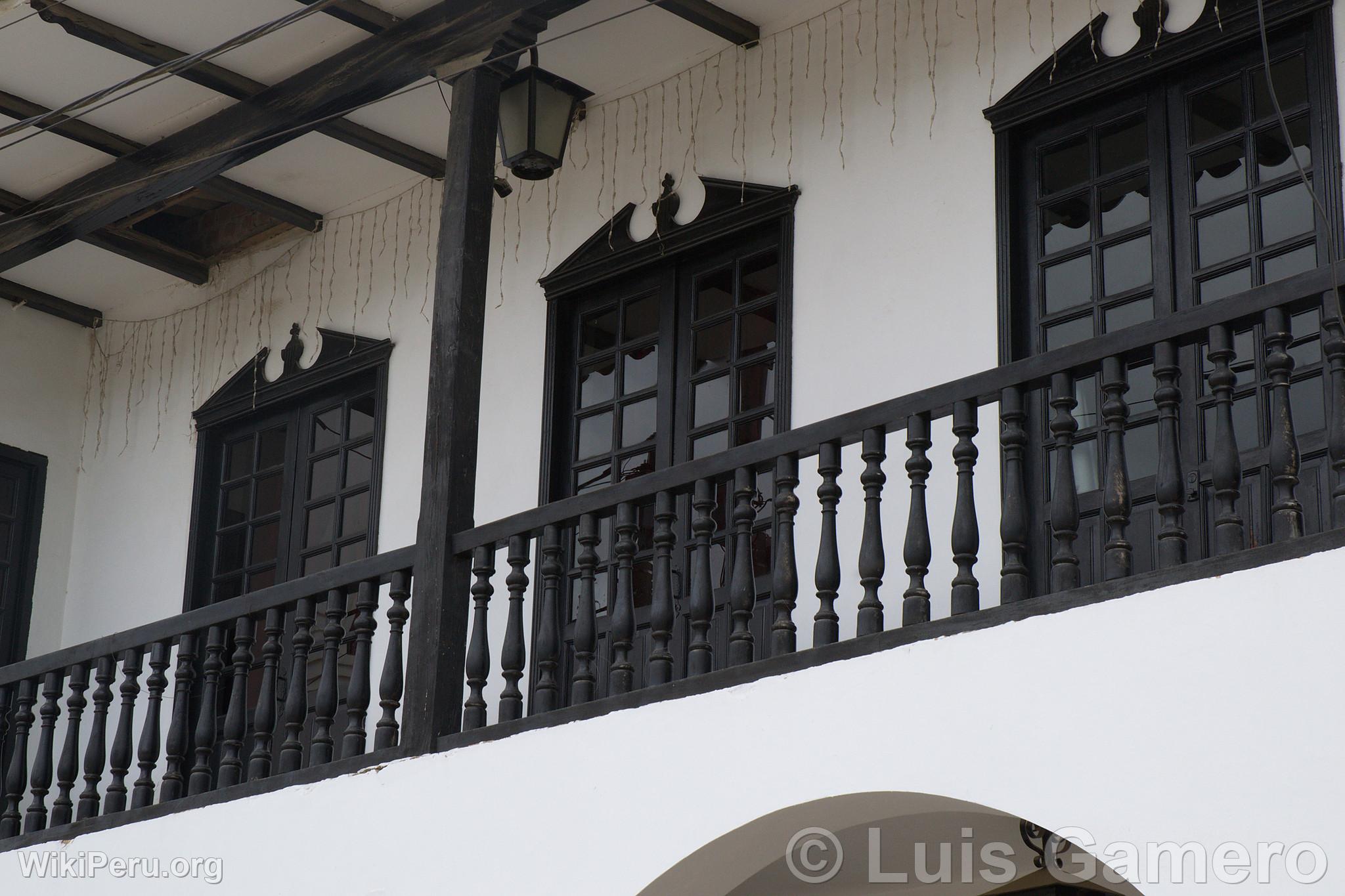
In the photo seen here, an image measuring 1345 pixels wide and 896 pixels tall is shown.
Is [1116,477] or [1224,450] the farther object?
[1116,477]

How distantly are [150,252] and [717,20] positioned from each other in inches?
146

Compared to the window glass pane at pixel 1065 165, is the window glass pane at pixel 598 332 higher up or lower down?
lower down

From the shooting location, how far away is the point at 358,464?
29.3 ft

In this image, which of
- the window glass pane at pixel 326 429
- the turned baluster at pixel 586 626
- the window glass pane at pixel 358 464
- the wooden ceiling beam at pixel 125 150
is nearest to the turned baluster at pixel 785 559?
the turned baluster at pixel 586 626

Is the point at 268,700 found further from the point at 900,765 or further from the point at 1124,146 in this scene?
the point at 1124,146

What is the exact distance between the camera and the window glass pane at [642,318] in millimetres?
7809

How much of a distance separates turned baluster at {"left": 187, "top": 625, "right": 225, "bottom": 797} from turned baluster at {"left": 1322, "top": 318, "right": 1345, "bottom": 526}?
14.3 feet

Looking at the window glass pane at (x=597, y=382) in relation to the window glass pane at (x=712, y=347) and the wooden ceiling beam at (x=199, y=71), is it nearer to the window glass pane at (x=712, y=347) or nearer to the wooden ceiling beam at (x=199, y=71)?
the window glass pane at (x=712, y=347)

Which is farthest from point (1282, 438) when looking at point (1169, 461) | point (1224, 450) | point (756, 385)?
point (756, 385)

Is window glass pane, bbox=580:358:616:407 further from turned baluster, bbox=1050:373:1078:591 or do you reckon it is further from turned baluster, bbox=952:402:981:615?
turned baluster, bbox=1050:373:1078:591

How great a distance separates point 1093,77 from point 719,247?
185 centimetres

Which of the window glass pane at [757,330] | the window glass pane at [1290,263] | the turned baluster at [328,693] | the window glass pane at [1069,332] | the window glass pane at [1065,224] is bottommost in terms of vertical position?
the turned baluster at [328,693]

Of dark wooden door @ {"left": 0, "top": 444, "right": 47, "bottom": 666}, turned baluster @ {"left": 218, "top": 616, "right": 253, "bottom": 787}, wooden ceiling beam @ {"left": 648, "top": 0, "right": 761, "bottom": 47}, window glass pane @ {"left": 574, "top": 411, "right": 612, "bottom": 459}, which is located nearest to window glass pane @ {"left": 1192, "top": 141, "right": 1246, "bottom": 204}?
wooden ceiling beam @ {"left": 648, "top": 0, "right": 761, "bottom": 47}

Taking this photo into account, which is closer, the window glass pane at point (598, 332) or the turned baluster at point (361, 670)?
A: the turned baluster at point (361, 670)
